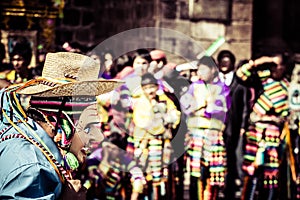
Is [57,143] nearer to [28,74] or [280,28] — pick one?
[28,74]

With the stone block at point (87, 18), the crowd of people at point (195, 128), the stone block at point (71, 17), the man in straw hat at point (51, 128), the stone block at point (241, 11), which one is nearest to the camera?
the man in straw hat at point (51, 128)

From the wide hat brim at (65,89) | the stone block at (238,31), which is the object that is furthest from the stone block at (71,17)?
the wide hat brim at (65,89)

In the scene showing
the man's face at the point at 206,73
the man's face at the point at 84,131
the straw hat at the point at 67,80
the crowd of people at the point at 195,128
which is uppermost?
the straw hat at the point at 67,80

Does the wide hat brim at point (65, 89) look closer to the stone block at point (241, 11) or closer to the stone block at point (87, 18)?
the stone block at point (241, 11)

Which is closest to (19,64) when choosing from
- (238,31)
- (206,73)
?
(206,73)

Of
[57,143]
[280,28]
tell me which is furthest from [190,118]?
[57,143]

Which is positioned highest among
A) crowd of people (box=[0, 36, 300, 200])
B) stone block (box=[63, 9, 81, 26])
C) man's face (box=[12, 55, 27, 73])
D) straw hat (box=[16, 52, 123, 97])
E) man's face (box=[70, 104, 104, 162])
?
straw hat (box=[16, 52, 123, 97])

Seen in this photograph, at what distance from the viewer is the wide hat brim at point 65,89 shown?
10.2ft

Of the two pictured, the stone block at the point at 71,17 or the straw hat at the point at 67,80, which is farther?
the stone block at the point at 71,17

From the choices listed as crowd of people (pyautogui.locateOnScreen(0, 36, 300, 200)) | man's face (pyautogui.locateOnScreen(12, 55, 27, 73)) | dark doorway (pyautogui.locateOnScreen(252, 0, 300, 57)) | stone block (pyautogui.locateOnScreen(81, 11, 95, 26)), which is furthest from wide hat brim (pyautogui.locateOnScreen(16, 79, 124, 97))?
stone block (pyautogui.locateOnScreen(81, 11, 95, 26))

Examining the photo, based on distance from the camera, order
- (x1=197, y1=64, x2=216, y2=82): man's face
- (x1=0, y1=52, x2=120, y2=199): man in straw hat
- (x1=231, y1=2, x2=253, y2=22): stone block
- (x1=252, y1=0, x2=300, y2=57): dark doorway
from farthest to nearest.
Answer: (x1=252, y1=0, x2=300, y2=57): dark doorway → (x1=231, y1=2, x2=253, y2=22): stone block → (x1=197, y1=64, x2=216, y2=82): man's face → (x1=0, y1=52, x2=120, y2=199): man in straw hat

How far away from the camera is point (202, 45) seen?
362 inches

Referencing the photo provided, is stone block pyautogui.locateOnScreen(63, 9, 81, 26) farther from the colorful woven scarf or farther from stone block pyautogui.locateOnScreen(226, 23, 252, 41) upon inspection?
the colorful woven scarf

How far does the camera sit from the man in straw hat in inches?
112
